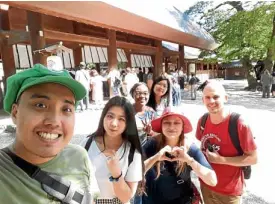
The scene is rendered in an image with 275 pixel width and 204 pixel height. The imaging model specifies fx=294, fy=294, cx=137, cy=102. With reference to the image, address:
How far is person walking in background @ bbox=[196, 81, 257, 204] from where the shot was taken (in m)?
1.84

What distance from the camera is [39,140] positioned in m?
0.94

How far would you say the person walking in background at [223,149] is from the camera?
1.84m

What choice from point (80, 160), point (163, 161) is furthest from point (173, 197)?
point (80, 160)

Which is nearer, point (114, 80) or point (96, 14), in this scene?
point (96, 14)

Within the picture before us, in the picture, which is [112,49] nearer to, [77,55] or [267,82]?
[77,55]

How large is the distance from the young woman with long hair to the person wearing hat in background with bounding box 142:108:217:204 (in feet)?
A: 0.45

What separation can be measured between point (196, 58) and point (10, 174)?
936 inches

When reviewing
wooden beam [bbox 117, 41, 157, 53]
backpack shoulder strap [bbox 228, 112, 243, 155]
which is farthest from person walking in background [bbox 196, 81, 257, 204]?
wooden beam [bbox 117, 41, 157, 53]

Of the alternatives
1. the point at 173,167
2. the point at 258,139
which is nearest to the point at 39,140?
the point at 173,167

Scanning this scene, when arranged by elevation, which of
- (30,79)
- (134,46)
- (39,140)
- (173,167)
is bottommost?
(173,167)

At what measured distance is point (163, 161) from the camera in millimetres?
1767

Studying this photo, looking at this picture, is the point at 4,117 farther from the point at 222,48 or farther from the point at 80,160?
the point at 222,48

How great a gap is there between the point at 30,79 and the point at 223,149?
53.4 inches

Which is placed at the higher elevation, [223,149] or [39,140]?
[39,140]
